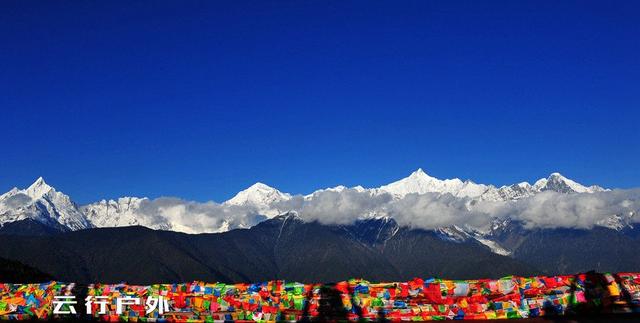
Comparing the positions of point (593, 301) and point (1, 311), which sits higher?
point (1, 311)

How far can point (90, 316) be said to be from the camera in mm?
32125

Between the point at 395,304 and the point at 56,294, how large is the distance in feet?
57.0

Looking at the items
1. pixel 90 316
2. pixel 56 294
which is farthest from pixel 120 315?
pixel 56 294

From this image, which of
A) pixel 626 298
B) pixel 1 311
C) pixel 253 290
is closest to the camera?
pixel 626 298

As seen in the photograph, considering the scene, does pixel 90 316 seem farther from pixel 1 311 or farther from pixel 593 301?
pixel 593 301

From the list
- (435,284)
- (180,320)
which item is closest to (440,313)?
(435,284)

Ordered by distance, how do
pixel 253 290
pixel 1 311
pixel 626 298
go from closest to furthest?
pixel 626 298
pixel 253 290
pixel 1 311

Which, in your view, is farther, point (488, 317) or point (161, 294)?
point (161, 294)

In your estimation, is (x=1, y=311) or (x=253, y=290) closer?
(x=253, y=290)

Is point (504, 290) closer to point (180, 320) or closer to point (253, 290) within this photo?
point (253, 290)

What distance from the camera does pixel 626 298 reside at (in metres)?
29.7

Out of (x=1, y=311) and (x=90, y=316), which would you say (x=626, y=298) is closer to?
(x=90, y=316)

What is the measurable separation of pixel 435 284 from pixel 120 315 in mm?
15548

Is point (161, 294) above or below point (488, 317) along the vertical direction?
above
